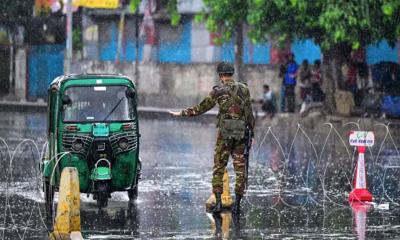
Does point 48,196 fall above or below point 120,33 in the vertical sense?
below

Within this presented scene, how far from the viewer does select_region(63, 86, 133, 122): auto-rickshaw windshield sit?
555 inches

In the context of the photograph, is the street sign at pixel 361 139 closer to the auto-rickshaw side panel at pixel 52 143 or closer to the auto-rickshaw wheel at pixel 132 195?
the auto-rickshaw wheel at pixel 132 195

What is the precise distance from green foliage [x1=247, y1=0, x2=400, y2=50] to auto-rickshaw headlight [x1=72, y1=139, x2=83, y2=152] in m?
15.9

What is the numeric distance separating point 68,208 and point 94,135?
2.70 m

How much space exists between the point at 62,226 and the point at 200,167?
8963 millimetres

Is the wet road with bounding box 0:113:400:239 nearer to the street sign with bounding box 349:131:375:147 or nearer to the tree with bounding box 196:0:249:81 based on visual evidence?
the street sign with bounding box 349:131:375:147

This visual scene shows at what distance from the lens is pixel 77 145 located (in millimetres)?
13789

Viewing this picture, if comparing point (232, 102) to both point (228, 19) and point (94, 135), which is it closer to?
point (94, 135)

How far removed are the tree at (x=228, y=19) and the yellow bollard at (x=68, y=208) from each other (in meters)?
22.9

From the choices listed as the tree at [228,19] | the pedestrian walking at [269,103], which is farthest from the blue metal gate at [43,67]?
the pedestrian walking at [269,103]

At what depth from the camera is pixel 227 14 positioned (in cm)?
3481

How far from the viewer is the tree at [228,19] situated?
3431 centimetres

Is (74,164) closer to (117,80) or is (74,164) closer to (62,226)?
(117,80)

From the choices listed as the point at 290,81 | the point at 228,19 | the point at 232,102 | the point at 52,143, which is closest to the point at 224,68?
the point at 232,102
